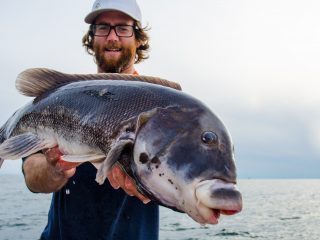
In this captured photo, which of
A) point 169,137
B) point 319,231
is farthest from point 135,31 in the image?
point 319,231

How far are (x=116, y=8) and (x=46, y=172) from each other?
2.38 m

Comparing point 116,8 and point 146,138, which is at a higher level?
point 116,8

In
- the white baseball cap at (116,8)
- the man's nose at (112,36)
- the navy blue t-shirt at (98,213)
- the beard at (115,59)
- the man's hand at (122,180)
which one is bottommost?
the navy blue t-shirt at (98,213)

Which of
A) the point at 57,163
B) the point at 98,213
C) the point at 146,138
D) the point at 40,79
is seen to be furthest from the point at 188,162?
the point at 98,213

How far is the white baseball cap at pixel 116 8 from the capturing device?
543 centimetres

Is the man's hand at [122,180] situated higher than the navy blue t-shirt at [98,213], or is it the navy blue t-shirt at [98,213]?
the man's hand at [122,180]

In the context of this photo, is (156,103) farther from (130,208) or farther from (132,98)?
(130,208)

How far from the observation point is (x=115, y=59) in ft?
17.7

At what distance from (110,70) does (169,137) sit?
2851 mm

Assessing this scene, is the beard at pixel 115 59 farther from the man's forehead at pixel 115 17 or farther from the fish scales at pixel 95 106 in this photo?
the fish scales at pixel 95 106

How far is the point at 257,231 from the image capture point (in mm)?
29422

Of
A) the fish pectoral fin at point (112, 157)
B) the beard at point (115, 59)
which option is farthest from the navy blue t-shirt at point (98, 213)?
the fish pectoral fin at point (112, 157)

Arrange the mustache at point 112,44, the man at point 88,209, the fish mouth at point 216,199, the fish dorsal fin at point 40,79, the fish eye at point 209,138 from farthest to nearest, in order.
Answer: the mustache at point 112,44 → the man at point 88,209 → the fish dorsal fin at point 40,79 → the fish eye at point 209,138 → the fish mouth at point 216,199

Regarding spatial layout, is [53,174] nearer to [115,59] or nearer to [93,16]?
[115,59]
